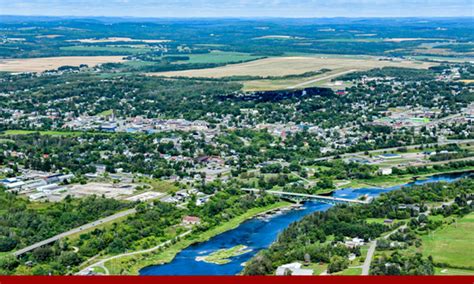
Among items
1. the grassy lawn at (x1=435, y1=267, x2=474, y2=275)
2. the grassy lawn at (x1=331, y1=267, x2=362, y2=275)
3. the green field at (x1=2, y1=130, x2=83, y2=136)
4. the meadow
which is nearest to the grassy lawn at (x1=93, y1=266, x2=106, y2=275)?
the grassy lawn at (x1=331, y1=267, x2=362, y2=275)

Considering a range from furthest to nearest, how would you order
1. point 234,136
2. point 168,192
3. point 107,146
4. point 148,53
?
point 148,53 < point 234,136 < point 107,146 < point 168,192

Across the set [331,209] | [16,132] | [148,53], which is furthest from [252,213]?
[148,53]

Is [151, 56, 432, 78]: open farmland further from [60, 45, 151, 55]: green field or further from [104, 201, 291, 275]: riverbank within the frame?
[104, 201, 291, 275]: riverbank

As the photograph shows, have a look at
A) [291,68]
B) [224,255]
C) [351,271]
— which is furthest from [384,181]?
[291,68]

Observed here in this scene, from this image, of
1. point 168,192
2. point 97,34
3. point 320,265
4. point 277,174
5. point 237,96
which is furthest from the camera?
point 97,34

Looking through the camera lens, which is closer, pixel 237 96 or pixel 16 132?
pixel 16 132

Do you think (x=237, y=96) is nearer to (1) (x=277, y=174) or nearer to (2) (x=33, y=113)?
(2) (x=33, y=113)

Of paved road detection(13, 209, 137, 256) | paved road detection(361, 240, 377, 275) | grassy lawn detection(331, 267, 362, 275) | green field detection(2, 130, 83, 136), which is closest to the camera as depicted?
grassy lawn detection(331, 267, 362, 275)

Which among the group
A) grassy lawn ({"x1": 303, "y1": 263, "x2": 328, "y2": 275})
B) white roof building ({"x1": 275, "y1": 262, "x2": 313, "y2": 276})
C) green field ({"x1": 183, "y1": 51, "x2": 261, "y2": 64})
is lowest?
green field ({"x1": 183, "y1": 51, "x2": 261, "y2": 64})
